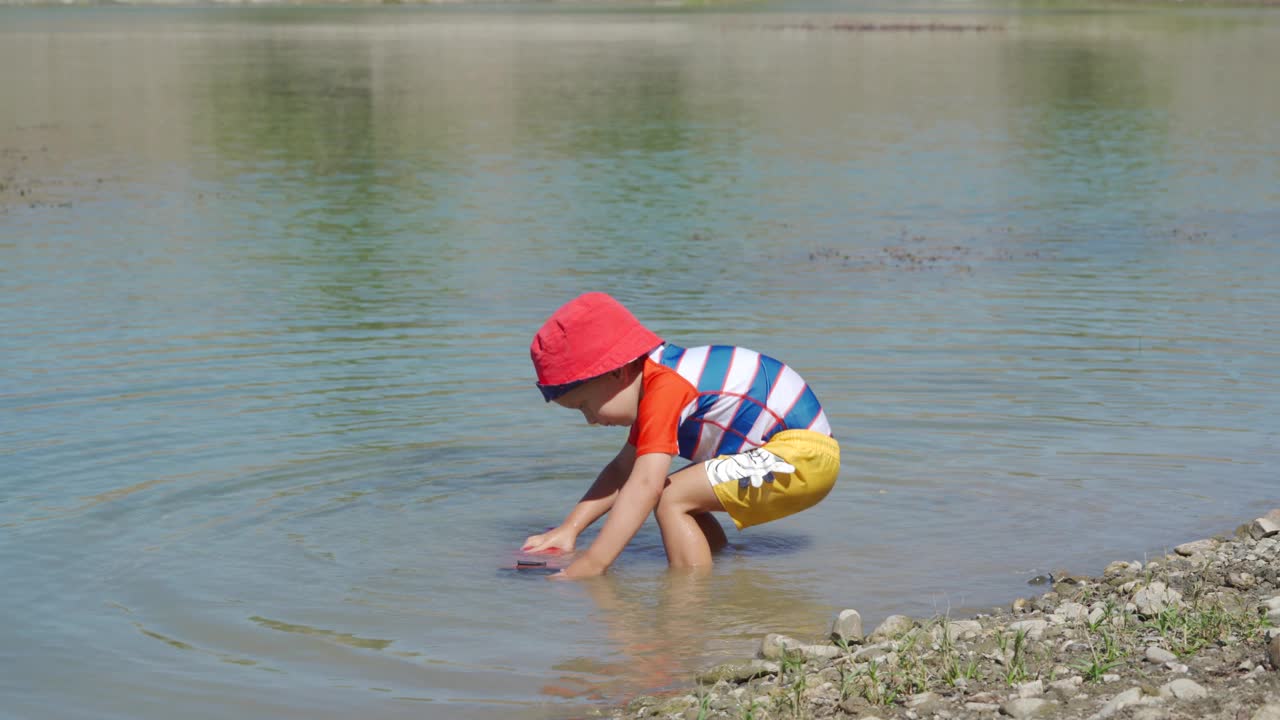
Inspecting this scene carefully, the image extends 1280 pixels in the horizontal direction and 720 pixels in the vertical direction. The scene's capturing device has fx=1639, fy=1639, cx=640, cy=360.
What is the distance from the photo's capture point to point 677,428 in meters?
7.01

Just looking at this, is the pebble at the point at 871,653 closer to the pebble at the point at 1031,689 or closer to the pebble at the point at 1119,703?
the pebble at the point at 1031,689

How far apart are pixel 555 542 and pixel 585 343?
136 centimetres

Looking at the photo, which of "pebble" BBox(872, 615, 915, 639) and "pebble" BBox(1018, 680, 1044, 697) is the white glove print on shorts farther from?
"pebble" BBox(1018, 680, 1044, 697)

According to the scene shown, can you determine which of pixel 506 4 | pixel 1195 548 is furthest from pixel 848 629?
pixel 506 4

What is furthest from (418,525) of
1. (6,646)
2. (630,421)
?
(6,646)

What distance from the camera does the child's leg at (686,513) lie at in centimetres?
718

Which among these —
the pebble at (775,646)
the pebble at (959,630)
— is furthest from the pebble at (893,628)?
the pebble at (775,646)

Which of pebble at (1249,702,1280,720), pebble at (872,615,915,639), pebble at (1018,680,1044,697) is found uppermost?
pebble at (1249,702,1280,720)

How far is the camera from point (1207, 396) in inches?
418

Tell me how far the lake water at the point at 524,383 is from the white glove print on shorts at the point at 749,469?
0.52 metres

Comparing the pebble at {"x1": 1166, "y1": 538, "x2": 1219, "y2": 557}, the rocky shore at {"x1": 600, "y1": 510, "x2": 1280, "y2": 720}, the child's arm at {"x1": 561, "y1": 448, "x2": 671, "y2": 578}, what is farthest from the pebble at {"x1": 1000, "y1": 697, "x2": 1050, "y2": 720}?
the pebble at {"x1": 1166, "y1": 538, "x2": 1219, "y2": 557}

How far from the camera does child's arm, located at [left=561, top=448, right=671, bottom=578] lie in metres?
6.84

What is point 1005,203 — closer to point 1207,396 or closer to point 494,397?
point 1207,396

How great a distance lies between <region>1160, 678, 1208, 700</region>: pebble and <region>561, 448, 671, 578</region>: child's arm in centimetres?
243
